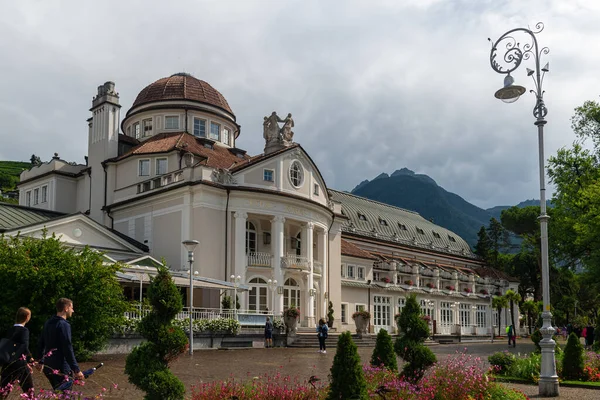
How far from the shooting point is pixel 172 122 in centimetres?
4856

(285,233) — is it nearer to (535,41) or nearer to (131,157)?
(131,157)

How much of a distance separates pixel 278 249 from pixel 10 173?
351ft

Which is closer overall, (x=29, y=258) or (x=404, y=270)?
(x=29, y=258)

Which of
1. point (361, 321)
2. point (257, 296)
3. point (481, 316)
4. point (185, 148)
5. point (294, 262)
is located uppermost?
point (185, 148)

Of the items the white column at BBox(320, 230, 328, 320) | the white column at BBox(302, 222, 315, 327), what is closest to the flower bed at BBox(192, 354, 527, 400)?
the white column at BBox(302, 222, 315, 327)

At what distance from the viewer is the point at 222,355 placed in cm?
2783

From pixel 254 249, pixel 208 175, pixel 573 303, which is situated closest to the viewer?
pixel 208 175

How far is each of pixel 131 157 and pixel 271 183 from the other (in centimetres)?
1008

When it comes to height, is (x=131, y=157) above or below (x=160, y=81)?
below

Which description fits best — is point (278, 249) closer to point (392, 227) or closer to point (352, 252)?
point (352, 252)

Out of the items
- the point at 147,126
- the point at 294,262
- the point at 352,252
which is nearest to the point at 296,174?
the point at 294,262

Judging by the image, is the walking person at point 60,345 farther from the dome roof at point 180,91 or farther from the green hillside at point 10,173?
the green hillside at point 10,173

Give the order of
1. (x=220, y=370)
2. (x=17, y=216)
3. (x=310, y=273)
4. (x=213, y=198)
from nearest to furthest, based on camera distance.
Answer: (x=220, y=370)
(x=17, y=216)
(x=213, y=198)
(x=310, y=273)

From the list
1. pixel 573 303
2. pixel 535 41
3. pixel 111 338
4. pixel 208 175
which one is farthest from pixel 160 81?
pixel 573 303
